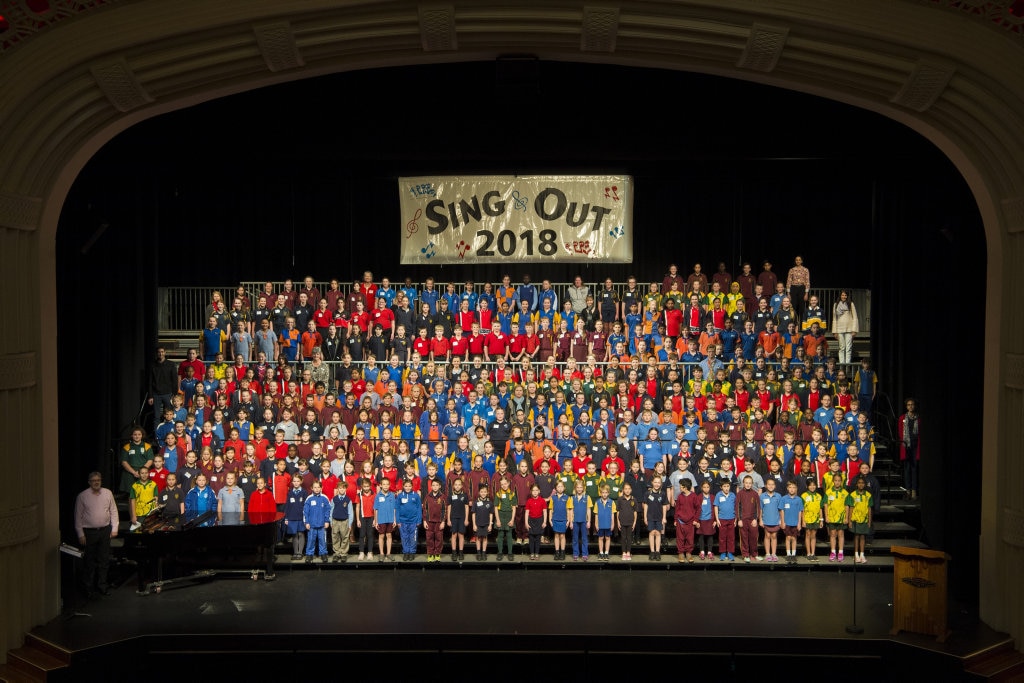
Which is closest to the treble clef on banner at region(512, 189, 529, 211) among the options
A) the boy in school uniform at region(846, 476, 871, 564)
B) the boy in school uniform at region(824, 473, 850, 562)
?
the boy in school uniform at region(824, 473, 850, 562)

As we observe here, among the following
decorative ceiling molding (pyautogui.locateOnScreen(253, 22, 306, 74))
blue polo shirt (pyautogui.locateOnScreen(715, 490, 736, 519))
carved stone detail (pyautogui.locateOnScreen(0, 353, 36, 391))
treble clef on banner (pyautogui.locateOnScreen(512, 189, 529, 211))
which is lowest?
blue polo shirt (pyautogui.locateOnScreen(715, 490, 736, 519))

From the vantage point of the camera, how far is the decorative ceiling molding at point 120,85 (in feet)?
33.8

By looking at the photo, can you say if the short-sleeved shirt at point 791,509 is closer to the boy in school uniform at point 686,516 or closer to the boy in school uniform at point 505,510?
the boy in school uniform at point 686,516

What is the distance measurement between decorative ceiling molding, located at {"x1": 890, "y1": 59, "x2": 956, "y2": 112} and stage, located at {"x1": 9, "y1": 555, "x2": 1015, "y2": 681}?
17.9ft

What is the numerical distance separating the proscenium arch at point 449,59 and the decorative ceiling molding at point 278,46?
20mm

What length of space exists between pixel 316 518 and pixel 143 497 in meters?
2.30

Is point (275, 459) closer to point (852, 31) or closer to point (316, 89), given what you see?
point (316, 89)

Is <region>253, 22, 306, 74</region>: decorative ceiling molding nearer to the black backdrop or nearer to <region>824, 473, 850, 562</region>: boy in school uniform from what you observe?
the black backdrop

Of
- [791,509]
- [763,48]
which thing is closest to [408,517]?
[791,509]

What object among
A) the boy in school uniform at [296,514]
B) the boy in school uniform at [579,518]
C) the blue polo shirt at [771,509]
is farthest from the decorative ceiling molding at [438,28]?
the blue polo shirt at [771,509]

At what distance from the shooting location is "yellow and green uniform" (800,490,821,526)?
1355cm

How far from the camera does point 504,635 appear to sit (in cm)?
1072

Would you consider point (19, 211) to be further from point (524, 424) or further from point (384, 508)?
point (524, 424)

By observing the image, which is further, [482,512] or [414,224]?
[414,224]
